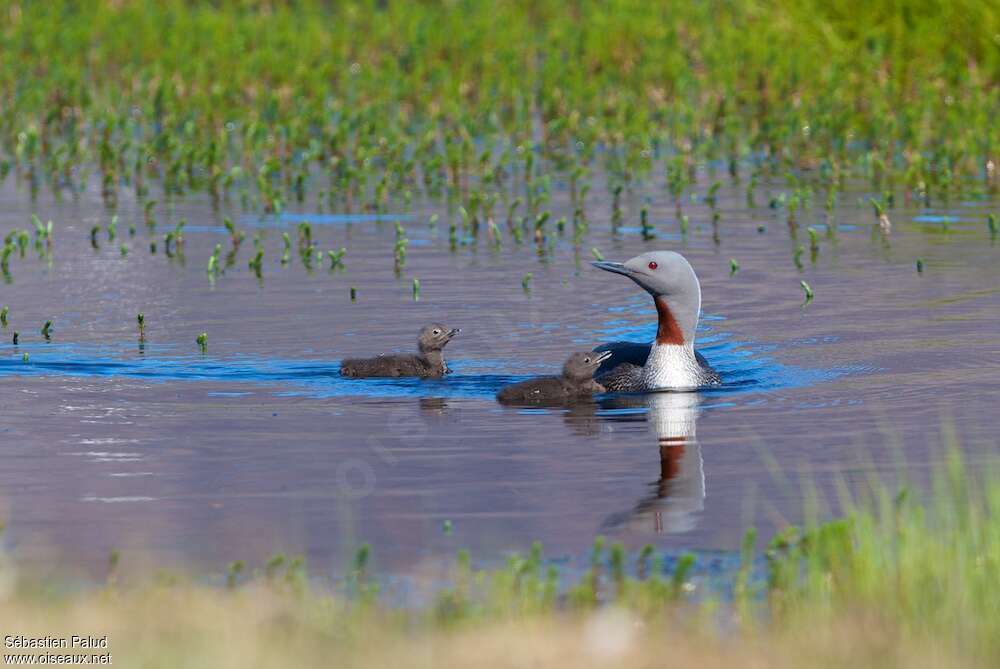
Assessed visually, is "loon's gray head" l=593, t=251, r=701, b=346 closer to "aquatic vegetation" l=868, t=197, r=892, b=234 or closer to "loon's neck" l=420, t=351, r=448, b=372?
"loon's neck" l=420, t=351, r=448, b=372

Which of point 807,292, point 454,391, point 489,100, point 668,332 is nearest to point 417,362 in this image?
point 454,391

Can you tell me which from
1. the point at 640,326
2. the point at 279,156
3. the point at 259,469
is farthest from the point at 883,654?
the point at 279,156

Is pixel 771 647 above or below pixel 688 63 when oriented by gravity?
below

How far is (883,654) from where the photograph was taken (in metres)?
5.50

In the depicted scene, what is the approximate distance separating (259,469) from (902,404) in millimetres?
3427

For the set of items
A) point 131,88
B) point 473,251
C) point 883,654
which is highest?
point 131,88

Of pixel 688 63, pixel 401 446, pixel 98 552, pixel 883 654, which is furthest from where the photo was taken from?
pixel 688 63

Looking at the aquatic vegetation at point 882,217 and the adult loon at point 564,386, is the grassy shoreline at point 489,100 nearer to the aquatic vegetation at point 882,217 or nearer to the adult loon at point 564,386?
the aquatic vegetation at point 882,217

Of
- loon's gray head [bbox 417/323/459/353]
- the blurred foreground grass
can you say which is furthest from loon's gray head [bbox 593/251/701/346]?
the blurred foreground grass

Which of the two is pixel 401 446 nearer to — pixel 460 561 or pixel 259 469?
pixel 259 469

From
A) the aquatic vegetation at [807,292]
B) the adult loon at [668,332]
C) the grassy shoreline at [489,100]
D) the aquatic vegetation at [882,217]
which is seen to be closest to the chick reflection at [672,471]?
the adult loon at [668,332]

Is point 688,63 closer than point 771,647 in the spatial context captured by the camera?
No

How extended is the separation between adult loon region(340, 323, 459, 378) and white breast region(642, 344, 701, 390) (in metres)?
1.17

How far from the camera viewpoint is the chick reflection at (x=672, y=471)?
24.1 feet
